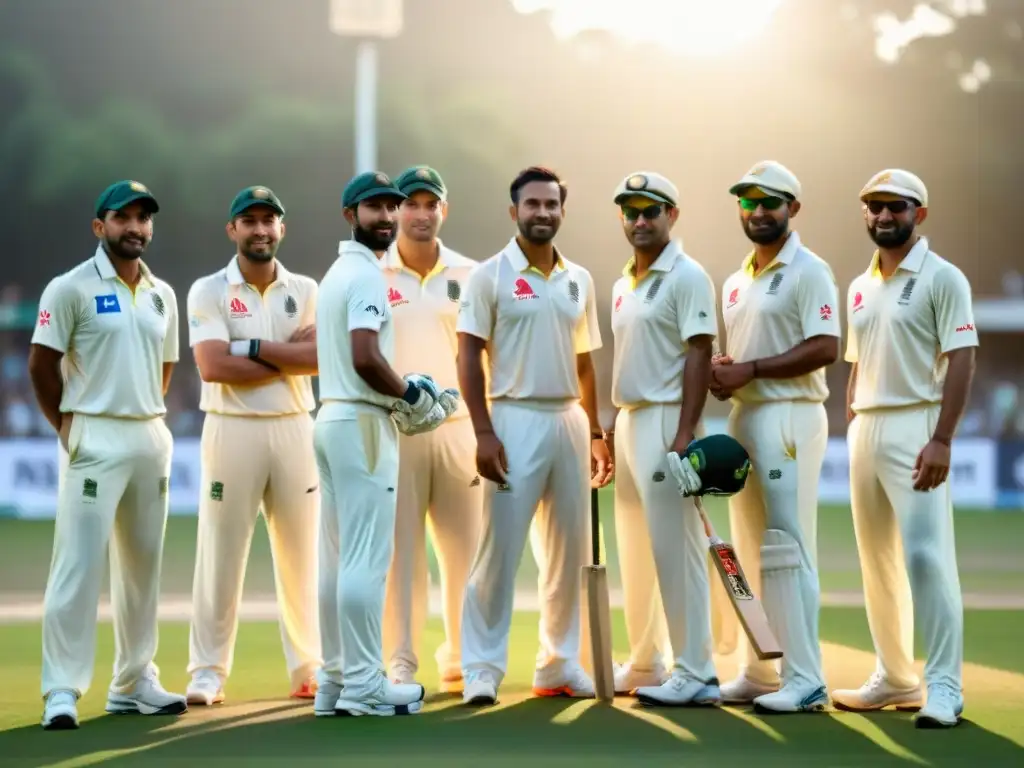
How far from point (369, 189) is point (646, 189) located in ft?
3.29

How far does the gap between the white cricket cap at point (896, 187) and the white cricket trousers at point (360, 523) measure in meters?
1.83

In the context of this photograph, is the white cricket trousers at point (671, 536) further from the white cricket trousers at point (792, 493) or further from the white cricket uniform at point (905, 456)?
the white cricket uniform at point (905, 456)

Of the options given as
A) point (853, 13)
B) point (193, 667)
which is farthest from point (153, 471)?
point (853, 13)

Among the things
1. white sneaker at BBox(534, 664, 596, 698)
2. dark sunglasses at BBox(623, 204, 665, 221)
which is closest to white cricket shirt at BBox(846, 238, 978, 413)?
dark sunglasses at BBox(623, 204, 665, 221)

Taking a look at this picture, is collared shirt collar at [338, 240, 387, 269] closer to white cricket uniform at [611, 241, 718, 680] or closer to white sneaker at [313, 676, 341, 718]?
white cricket uniform at [611, 241, 718, 680]

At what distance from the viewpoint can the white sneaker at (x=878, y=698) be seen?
541cm

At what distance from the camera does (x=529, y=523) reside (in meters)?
5.66

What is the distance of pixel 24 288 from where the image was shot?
2217 centimetres

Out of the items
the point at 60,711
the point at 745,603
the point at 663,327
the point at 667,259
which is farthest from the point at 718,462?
the point at 60,711

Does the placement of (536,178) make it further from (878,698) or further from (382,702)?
(878,698)

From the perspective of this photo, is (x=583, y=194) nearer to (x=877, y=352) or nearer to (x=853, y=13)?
(x=853, y=13)

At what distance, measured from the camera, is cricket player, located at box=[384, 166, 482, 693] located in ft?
19.2

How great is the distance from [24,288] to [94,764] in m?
18.7

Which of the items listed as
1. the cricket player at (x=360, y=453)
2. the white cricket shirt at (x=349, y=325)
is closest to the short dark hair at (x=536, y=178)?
the cricket player at (x=360, y=453)
